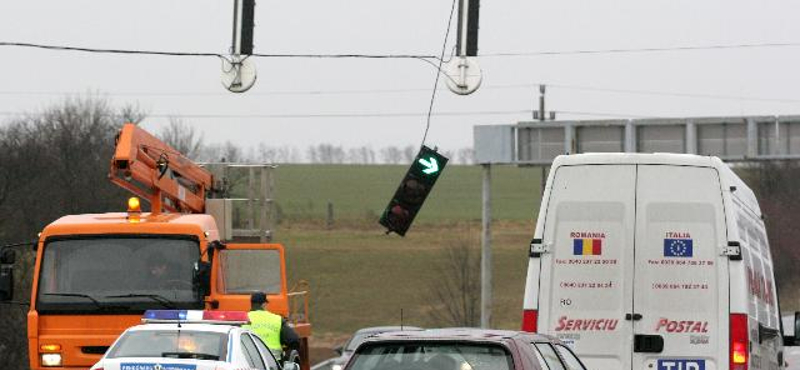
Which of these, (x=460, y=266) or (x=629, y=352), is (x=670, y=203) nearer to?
(x=629, y=352)

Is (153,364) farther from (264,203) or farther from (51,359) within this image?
(264,203)

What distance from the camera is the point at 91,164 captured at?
5531cm

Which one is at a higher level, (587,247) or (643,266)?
(587,247)

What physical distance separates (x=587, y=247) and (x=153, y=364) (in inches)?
159

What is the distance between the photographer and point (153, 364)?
48.2 ft

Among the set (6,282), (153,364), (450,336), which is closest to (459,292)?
(6,282)

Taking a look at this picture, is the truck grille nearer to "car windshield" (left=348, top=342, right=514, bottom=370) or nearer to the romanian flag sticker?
the romanian flag sticker

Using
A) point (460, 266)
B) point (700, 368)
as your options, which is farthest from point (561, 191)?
point (460, 266)

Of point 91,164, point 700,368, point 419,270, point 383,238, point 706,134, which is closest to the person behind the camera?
point 700,368

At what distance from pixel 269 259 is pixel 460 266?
44.5 m

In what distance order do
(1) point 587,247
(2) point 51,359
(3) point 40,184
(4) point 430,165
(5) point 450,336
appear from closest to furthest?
(5) point 450,336 < (1) point 587,247 < (2) point 51,359 < (4) point 430,165 < (3) point 40,184

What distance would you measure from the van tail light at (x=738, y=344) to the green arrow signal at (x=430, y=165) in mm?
10014

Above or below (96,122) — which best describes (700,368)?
below

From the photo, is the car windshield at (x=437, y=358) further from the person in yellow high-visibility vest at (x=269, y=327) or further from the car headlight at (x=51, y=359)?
the car headlight at (x=51, y=359)
